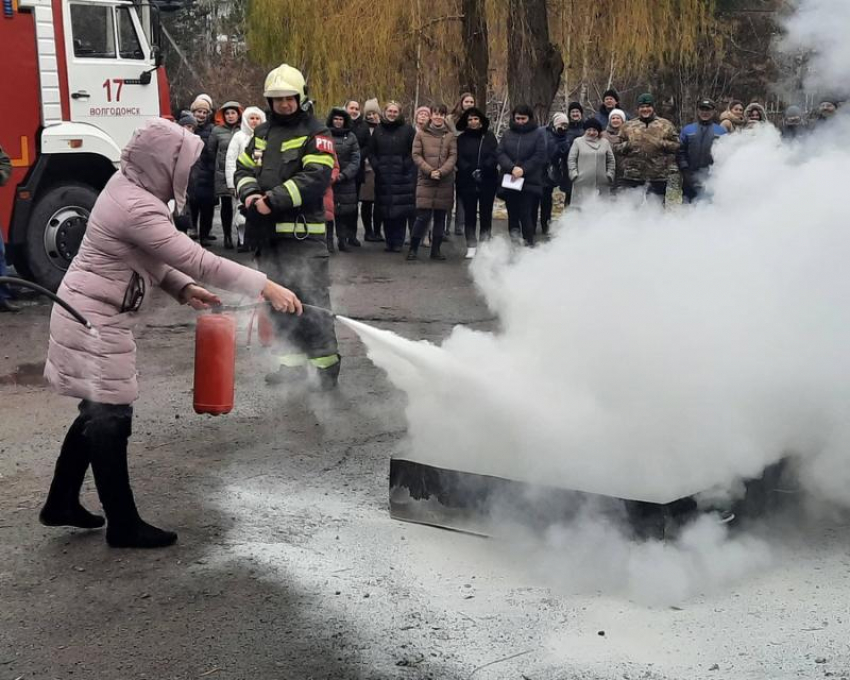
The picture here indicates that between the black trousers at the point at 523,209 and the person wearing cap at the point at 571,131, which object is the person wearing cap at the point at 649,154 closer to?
the black trousers at the point at 523,209

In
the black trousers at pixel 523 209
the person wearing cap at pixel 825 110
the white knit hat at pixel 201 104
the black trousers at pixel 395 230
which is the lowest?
the black trousers at pixel 395 230

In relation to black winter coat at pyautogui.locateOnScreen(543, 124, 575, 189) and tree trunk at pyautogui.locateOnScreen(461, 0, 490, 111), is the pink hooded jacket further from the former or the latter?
tree trunk at pyautogui.locateOnScreen(461, 0, 490, 111)

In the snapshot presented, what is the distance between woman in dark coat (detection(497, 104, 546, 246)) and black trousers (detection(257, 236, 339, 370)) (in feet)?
21.0

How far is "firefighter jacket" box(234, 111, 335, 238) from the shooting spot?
6.64m

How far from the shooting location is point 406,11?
18.9 meters

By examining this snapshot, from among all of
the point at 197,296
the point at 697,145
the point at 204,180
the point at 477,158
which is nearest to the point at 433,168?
the point at 477,158

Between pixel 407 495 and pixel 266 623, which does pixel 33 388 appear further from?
pixel 266 623

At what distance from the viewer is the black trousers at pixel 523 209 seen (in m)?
13.0

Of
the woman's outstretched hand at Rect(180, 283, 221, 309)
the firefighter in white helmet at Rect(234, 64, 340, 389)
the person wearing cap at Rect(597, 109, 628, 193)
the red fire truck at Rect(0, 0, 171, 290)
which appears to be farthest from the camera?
the person wearing cap at Rect(597, 109, 628, 193)

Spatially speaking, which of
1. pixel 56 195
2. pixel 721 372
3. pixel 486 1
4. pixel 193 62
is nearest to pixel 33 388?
pixel 56 195

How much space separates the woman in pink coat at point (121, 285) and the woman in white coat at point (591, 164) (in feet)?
29.8

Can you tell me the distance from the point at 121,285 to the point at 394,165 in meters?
10.1

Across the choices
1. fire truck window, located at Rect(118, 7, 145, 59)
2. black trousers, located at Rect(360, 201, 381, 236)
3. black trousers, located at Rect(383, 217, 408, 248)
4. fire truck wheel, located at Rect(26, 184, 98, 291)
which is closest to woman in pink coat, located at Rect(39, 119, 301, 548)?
fire truck wheel, located at Rect(26, 184, 98, 291)

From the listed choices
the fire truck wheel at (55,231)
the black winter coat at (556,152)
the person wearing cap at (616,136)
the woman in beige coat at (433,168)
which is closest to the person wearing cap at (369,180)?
the woman in beige coat at (433,168)
